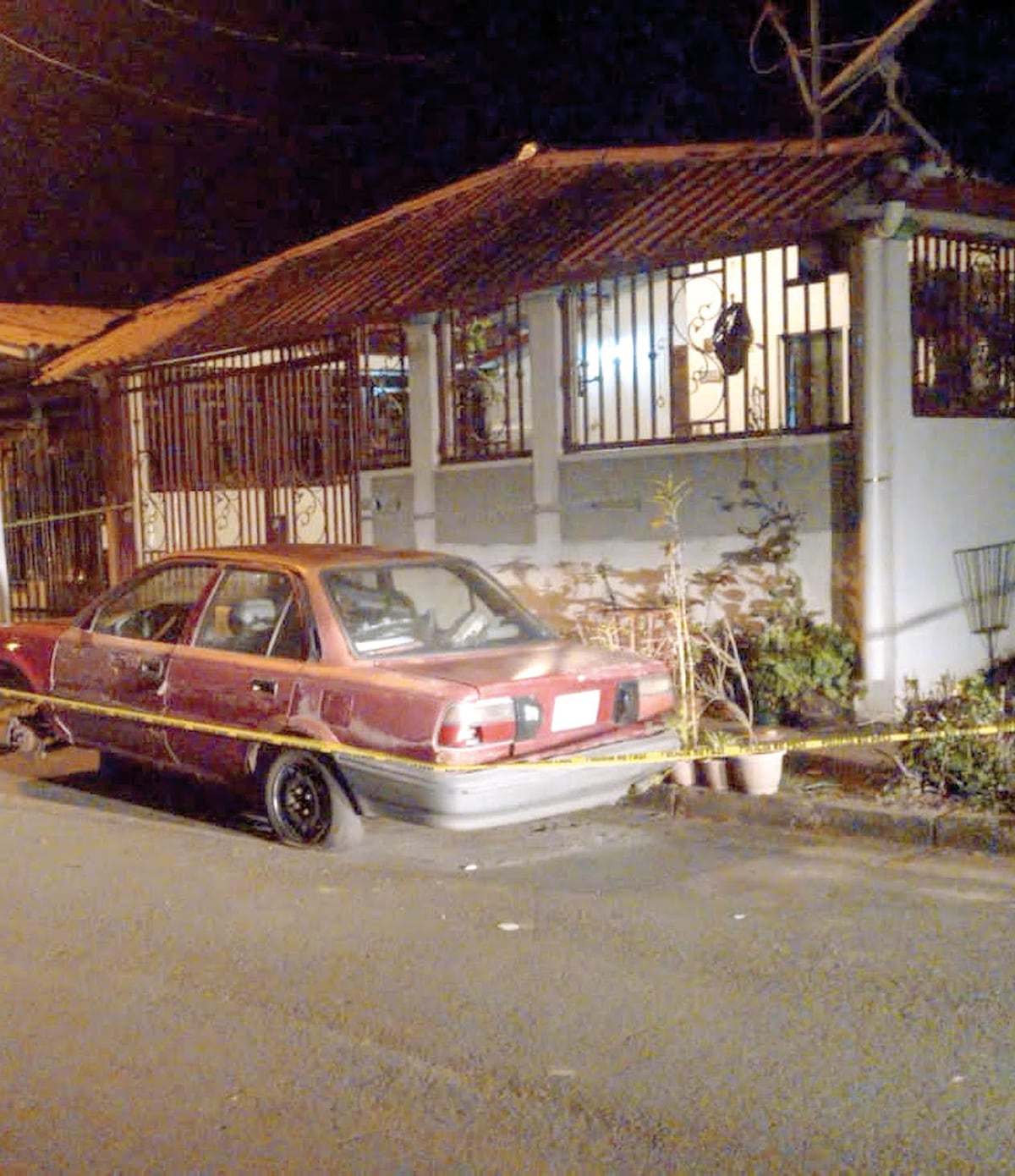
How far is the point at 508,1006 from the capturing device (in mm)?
5008

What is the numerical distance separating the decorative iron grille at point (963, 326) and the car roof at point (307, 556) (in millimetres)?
4051

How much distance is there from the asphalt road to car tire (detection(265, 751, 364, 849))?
0.12 m

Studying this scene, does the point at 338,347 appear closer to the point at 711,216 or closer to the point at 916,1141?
the point at 711,216

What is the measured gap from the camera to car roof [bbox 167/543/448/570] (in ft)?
24.9

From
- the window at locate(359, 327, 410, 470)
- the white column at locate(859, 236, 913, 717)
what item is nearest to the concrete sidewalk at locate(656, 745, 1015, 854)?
the white column at locate(859, 236, 913, 717)

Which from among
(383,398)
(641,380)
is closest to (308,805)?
(641,380)

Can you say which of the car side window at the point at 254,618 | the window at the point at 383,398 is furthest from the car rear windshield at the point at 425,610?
the window at the point at 383,398

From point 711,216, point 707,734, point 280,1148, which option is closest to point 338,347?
point 711,216

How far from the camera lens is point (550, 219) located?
40.3ft

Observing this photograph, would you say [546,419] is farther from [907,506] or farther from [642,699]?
[642,699]

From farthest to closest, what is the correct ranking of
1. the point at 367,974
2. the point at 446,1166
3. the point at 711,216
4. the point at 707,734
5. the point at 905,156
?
the point at 711,216
the point at 905,156
the point at 707,734
the point at 367,974
the point at 446,1166

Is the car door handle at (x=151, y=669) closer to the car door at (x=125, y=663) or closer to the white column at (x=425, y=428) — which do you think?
the car door at (x=125, y=663)

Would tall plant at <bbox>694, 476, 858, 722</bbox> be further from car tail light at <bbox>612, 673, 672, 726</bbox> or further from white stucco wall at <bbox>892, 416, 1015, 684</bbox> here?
car tail light at <bbox>612, 673, 672, 726</bbox>

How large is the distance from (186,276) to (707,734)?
19.7 m
